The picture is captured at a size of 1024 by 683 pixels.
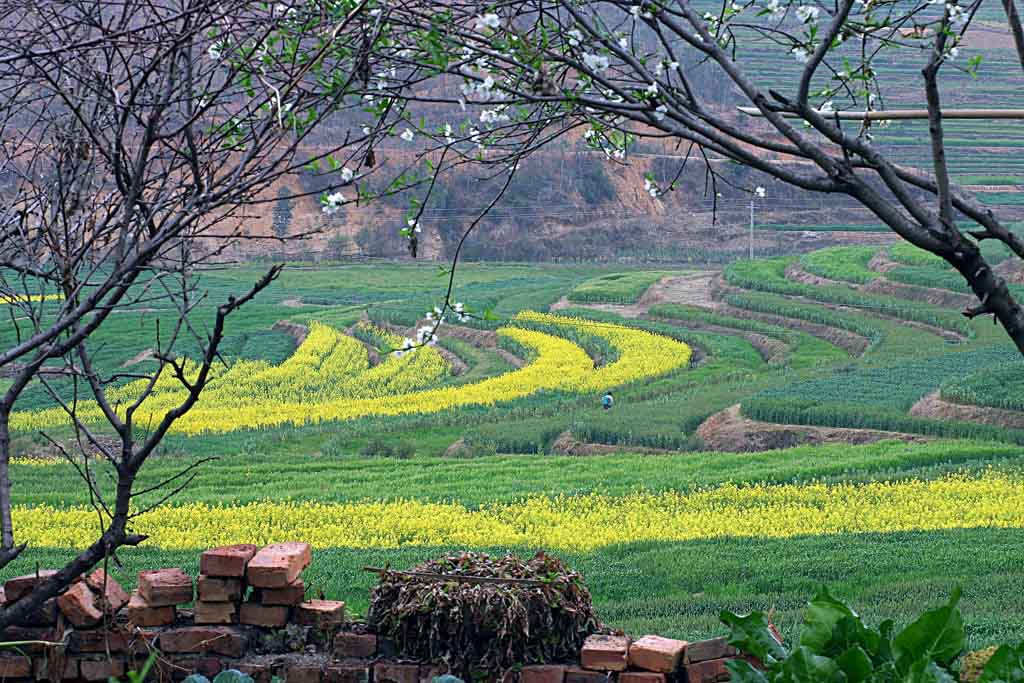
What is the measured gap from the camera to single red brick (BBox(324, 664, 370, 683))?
5.76 meters

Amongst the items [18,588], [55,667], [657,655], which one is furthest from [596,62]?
[55,667]

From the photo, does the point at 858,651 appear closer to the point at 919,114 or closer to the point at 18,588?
the point at 919,114

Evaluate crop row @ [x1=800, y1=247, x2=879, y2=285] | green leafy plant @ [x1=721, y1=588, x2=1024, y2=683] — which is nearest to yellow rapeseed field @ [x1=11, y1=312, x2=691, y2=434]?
crop row @ [x1=800, y1=247, x2=879, y2=285]

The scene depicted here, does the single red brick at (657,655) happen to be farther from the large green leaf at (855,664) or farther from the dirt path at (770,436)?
the dirt path at (770,436)

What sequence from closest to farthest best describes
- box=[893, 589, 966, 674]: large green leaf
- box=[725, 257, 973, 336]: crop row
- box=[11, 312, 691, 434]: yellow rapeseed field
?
box=[893, 589, 966, 674]: large green leaf, box=[11, 312, 691, 434]: yellow rapeseed field, box=[725, 257, 973, 336]: crop row

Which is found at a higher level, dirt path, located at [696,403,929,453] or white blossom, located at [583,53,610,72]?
white blossom, located at [583,53,610,72]

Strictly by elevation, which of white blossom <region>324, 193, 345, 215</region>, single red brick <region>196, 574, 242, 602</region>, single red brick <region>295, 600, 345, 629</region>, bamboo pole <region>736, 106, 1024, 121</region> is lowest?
single red brick <region>295, 600, 345, 629</region>

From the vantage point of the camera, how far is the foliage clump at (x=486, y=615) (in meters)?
5.69

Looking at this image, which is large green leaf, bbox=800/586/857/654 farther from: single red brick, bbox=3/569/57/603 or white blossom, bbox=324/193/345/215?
single red brick, bbox=3/569/57/603

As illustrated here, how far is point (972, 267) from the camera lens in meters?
4.37

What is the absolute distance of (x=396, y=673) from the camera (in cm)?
577

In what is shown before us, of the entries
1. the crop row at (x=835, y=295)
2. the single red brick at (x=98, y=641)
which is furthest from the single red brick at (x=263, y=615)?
the crop row at (x=835, y=295)

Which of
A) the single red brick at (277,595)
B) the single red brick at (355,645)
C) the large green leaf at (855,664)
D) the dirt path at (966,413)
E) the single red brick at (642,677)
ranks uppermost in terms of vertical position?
the large green leaf at (855,664)

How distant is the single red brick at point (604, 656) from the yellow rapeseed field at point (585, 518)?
21.2 ft
